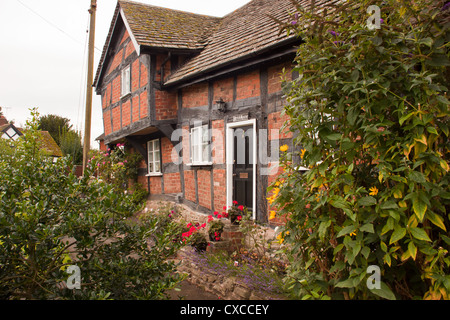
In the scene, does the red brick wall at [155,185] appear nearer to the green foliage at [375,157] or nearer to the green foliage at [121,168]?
the green foliage at [121,168]

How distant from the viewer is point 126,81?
11.2m

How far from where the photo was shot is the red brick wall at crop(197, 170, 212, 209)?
26.2 ft

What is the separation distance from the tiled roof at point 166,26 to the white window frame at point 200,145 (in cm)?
257

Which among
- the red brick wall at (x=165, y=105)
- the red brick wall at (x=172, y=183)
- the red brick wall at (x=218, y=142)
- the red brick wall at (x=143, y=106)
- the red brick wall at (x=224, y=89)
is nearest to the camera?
the red brick wall at (x=224, y=89)

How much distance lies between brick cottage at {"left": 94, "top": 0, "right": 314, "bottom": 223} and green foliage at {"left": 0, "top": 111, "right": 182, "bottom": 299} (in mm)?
2802

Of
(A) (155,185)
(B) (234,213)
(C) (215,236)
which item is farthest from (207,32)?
(C) (215,236)

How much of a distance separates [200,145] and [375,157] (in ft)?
20.9

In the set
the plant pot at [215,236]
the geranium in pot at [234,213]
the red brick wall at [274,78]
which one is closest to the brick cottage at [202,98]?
the red brick wall at [274,78]

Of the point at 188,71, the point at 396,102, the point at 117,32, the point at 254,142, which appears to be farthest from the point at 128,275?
the point at 117,32

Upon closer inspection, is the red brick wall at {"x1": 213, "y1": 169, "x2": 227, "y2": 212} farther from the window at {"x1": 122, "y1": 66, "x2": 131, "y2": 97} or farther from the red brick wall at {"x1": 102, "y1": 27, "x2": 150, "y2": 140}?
the window at {"x1": 122, "y1": 66, "x2": 131, "y2": 97}

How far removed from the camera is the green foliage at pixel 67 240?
78.0 inches

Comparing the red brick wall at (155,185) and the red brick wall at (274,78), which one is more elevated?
the red brick wall at (274,78)

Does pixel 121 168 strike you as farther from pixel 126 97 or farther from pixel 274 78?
pixel 274 78
